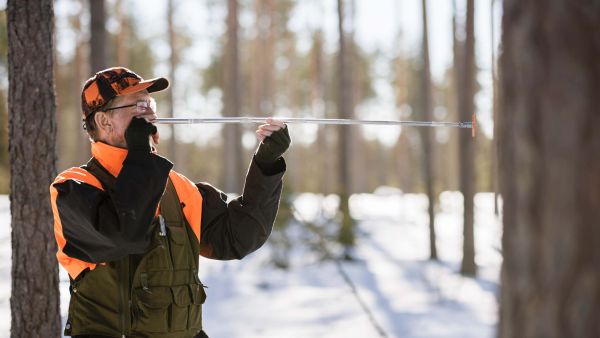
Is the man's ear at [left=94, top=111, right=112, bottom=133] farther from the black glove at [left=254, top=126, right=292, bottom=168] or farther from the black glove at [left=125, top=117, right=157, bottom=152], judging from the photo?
the black glove at [left=254, top=126, right=292, bottom=168]

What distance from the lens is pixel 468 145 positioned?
400 inches

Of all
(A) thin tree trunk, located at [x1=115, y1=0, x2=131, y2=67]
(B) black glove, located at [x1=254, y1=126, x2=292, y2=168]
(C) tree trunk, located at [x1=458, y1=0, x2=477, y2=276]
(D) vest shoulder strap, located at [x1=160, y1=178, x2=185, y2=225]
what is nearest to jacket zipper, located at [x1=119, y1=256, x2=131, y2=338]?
(D) vest shoulder strap, located at [x1=160, y1=178, x2=185, y2=225]

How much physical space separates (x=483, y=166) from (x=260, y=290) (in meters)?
26.7

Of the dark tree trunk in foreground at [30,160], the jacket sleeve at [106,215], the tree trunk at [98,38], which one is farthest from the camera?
the tree trunk at [98,38]

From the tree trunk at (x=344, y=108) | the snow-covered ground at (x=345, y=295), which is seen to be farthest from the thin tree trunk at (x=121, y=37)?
the tree trunk at (x=344, y=108)

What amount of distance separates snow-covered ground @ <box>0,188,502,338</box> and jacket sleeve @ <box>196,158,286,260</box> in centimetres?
185

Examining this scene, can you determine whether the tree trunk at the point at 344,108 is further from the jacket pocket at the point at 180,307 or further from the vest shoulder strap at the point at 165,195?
the jacket pocket at the point at 180,307

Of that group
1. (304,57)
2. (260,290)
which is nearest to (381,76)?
(304,57)

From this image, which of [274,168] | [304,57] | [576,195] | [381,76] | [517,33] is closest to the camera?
[576,195]

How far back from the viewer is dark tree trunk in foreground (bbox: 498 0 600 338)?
1.56m

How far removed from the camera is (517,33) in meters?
1.70

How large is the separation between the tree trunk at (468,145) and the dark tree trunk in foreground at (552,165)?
7.94 m

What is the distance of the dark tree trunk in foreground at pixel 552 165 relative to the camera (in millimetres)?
1561

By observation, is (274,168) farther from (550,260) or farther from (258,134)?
(550,260)
